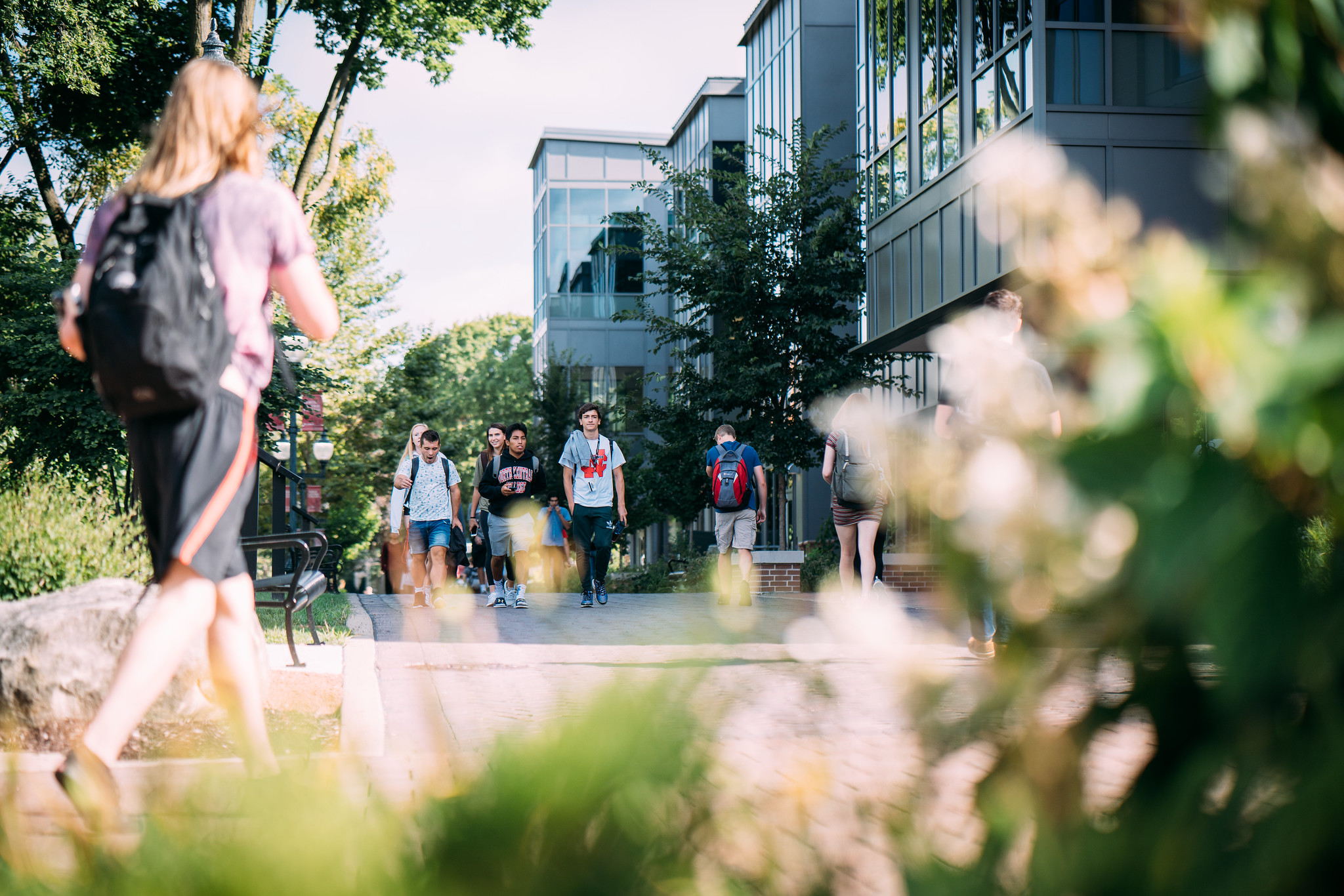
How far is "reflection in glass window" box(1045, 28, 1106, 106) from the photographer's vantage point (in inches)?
584

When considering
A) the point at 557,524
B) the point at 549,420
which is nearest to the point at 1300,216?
the point at 557,524

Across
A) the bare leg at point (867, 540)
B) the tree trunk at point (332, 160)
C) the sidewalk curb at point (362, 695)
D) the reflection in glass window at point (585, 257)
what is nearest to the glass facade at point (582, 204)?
the reflection in glass window at point (585, 257)

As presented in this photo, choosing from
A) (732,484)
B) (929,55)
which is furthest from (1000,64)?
(732,484)

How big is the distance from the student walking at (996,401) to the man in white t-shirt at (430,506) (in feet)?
37.9

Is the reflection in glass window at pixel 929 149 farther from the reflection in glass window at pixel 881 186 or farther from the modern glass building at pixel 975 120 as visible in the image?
the reflection in glass window at pixel 881 186

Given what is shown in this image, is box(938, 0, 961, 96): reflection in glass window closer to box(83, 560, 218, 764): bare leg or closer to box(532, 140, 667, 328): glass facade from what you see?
box(83, 560, 218, 764): bare leg

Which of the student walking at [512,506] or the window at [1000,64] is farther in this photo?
the window at [1000,64]

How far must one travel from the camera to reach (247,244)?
10.3ft

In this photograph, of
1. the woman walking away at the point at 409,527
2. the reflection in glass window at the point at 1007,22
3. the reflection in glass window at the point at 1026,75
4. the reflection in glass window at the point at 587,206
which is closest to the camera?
the woman walking away at the point at 409,527

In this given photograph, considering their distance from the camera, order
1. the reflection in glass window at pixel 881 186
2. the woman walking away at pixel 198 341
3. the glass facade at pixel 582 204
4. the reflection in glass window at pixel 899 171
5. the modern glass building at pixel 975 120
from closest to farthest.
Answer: the woman walking away at pixel 198 341 → the modern glass building at pixel 975 120 → the reflection in glass window at pixel 899 171 → the reflection in glass window at pixel 881 186 → the glass facade at pixel 582 204

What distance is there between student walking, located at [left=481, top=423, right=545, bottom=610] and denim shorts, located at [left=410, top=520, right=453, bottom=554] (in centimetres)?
79

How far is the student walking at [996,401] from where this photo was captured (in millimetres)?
657

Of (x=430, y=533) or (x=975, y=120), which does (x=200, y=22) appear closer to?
(x=430, y=533)

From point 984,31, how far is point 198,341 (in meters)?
16.2
